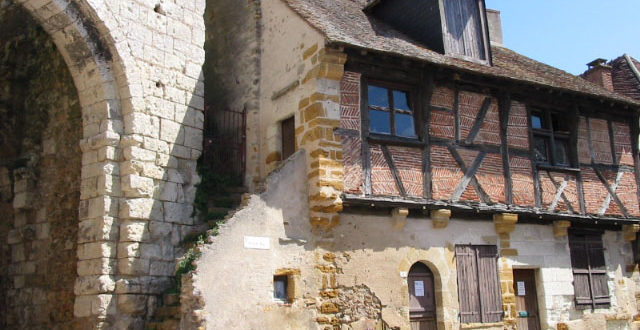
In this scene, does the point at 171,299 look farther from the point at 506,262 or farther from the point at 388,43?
the point at 506,262

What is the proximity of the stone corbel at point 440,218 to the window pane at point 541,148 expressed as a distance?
8.30 feet

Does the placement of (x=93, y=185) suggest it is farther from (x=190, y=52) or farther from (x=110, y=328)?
(x=190, y=52)

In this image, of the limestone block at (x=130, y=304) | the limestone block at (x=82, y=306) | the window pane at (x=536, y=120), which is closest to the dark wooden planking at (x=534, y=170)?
the window pane at (x=536, y=120)

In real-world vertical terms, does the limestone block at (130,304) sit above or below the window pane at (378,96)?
below

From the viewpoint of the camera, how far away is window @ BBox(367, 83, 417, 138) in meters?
8.80

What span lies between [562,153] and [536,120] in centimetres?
77

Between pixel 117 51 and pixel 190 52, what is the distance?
4.09 ft

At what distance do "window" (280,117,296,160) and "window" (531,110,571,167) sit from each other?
424 cm

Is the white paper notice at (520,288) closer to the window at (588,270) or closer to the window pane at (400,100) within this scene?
the window at (588,270)

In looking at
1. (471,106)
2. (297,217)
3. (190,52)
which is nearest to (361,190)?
(297,217)

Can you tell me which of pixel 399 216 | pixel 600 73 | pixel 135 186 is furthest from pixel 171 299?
pixel 600 73

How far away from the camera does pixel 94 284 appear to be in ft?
24.5

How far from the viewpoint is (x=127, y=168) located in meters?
7.78

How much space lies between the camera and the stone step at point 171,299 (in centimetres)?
750
